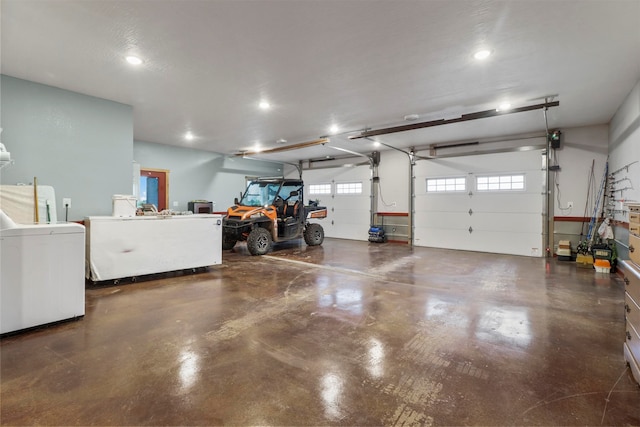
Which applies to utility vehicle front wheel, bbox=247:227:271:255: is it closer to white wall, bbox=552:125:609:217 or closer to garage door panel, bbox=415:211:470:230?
garage door panel, bbox=415:211:470:230

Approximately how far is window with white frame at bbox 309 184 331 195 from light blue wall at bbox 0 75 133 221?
21.6 ft

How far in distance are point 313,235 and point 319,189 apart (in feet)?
10.2

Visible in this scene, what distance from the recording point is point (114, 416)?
5.00ft

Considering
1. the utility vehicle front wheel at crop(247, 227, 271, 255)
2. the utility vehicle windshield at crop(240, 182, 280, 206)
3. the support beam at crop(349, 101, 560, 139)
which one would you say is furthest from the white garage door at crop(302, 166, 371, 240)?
the utility vehicle front wheel at crop(247, 227, 271, 255)

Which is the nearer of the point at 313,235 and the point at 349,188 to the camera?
the point at 313,235

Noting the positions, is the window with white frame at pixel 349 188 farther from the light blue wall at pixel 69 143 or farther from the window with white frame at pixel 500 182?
the light blue wall at pixel 69 143

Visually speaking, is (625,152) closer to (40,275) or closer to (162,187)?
(40,275)

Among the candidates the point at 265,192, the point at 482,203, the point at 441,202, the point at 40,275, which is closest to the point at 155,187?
the point at 265,192

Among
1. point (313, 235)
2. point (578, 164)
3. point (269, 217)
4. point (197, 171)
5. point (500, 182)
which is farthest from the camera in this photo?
point (197, 171)

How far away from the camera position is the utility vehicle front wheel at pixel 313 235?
7969 millimetres

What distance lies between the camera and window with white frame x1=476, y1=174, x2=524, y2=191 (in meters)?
6.95

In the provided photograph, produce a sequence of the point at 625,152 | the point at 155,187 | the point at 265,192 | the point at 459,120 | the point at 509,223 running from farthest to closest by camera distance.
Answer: the point at 155,187
the point at 265,192
the point at 509,223
the point at 459,120
the point at 625,152

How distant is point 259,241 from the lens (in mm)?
6402

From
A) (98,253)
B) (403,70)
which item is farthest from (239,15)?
(98,253)
